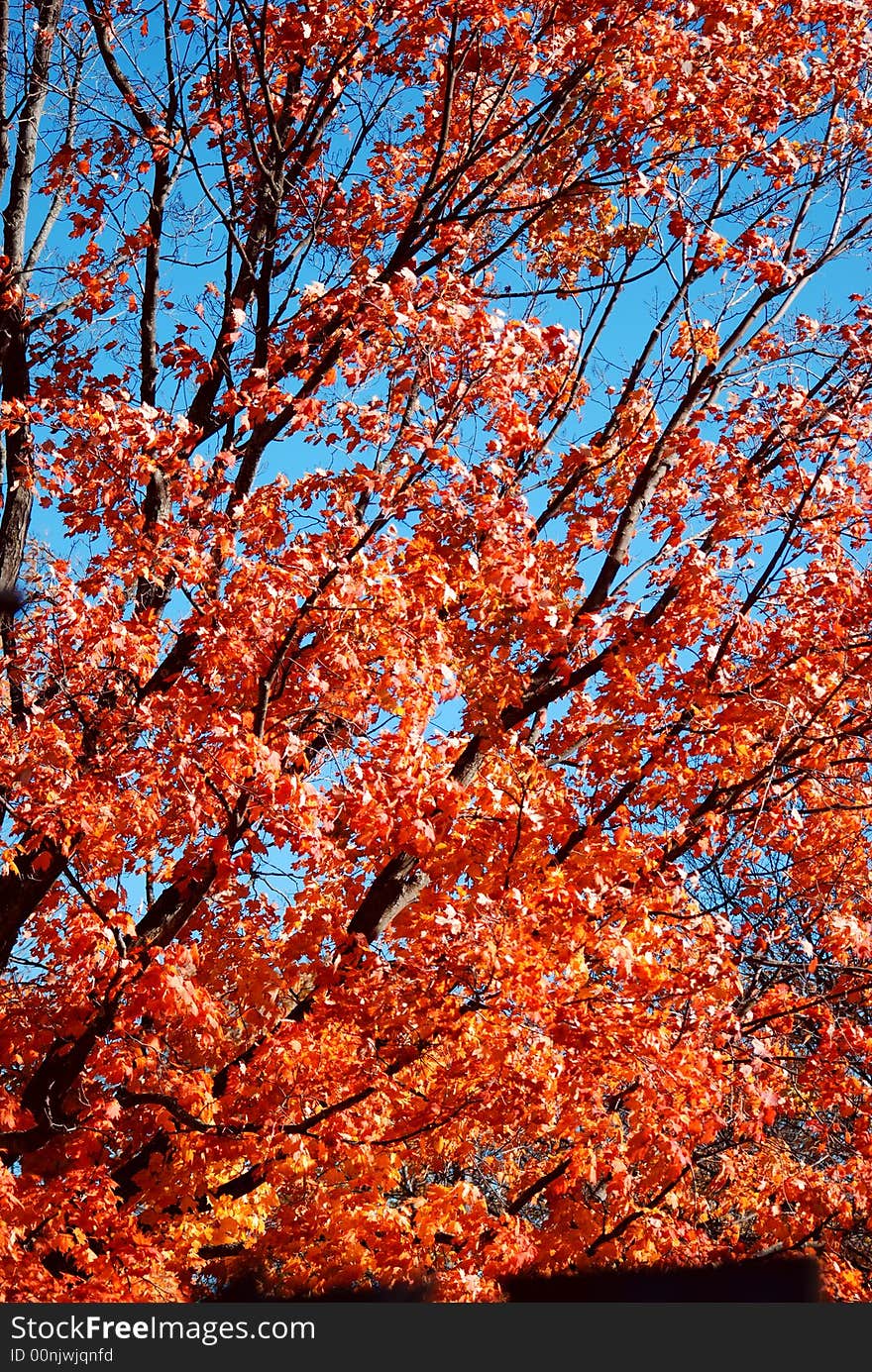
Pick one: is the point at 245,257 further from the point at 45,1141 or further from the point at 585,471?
the point at 45,1141

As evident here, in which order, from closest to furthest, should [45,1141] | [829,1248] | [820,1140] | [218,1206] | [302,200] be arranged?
1. [45,1141]
2. [218,1206]
3. [302,200]
4. [829,1248]
5. [820,1140]

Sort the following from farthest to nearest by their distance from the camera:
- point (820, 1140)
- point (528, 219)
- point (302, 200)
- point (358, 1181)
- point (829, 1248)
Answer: point (820, 1140) < point (829, 1248) < point (302, 200) < point (528, 219) < point (358, 1181)

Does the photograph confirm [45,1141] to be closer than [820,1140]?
Yes

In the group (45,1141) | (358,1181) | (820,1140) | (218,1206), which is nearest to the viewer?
(45,1141)

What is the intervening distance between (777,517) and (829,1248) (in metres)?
8.17

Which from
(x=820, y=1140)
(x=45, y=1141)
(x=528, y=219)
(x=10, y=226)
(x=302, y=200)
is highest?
(x=10, y=226)

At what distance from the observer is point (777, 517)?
9.44 meters

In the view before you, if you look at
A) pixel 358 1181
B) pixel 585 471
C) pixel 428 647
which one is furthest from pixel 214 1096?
pixel 585 471

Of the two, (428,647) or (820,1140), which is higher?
(428,647)

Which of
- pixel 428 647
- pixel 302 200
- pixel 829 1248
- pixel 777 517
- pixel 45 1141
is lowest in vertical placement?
pixel 829 1248

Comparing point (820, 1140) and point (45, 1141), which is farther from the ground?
point (45, 1141)

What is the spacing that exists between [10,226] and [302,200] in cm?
294

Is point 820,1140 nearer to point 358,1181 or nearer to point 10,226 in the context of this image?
point 358,1181

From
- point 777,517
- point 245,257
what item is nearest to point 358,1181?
point 777,517
